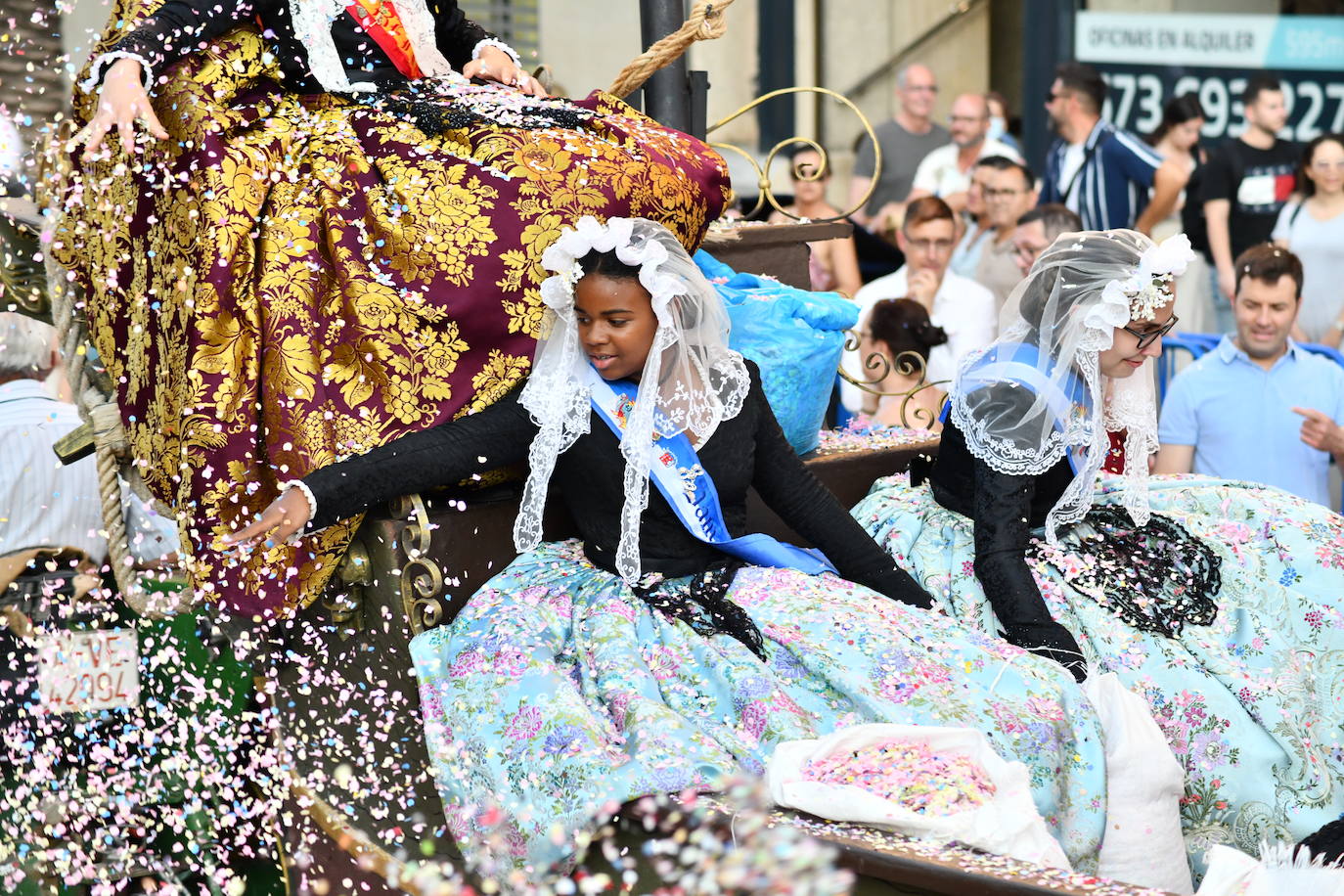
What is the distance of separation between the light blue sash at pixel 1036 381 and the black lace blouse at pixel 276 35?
1.40m

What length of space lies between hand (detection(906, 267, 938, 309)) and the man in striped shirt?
1387 millimetres

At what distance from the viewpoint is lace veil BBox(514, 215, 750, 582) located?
347 centimetres

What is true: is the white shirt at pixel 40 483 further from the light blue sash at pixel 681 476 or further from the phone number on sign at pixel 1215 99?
the phone number on sign at pixel 1215 99

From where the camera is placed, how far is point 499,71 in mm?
3982

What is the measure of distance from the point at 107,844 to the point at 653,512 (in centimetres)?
148

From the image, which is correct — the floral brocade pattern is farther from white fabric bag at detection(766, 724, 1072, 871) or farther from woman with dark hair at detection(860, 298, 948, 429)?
woman with dark hair at detection(860, 298, 948, 429)

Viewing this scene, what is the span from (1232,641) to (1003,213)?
367cm

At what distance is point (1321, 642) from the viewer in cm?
383

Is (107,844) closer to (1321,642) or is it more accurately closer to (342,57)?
(342,57)

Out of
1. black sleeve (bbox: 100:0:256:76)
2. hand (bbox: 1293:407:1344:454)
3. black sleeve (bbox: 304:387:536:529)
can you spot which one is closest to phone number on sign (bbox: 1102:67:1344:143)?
hand (bbox: 1293:407:1344:454)

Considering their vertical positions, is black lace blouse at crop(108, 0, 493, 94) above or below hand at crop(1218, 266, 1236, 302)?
above

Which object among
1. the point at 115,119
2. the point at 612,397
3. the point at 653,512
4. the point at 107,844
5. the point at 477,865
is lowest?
the point at 107,844

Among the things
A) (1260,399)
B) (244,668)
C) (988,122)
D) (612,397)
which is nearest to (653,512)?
(612,397)

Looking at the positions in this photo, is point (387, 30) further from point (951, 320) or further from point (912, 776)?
point (951, 320)
